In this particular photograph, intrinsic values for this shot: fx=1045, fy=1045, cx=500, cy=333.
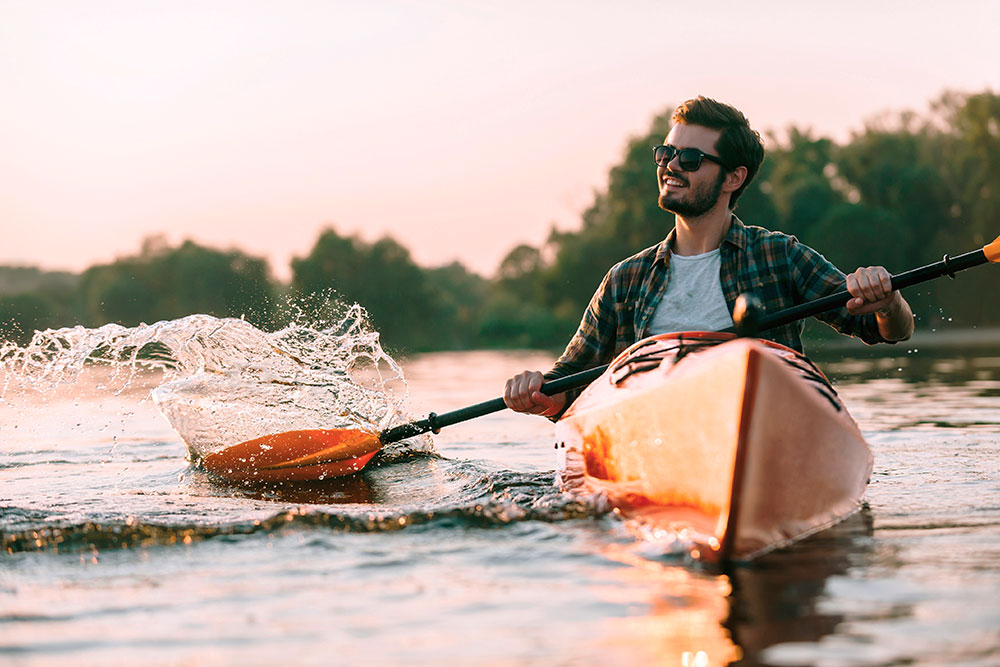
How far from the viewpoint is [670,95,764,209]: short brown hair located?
441 cm

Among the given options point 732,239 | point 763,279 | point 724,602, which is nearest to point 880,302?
point 763,279

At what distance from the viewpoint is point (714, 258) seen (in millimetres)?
4375

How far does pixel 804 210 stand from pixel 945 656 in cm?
3726

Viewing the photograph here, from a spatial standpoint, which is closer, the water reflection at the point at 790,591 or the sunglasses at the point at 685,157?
the water reflection at the point at 790,591

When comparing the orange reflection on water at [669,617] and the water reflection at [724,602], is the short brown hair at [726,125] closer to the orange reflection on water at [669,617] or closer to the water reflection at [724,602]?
the water reflection at [724,602]

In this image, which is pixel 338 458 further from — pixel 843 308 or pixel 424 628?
pixel 424 628

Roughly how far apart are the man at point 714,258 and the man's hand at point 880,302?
15mm

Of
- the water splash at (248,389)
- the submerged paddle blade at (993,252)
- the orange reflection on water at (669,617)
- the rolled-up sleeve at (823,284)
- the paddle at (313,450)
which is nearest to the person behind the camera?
the orange reflection on water at (669,617)

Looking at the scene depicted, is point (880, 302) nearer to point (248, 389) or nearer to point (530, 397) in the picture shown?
point (530, 397)

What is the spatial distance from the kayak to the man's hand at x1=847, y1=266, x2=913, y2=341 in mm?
372

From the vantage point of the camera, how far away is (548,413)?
4.77m

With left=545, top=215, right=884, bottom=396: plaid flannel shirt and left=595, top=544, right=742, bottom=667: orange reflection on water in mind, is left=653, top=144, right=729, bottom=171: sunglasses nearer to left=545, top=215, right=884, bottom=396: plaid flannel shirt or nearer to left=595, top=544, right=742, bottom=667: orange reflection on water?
left=545, top=215, right=884, bottom=396: plaid flannel shirt

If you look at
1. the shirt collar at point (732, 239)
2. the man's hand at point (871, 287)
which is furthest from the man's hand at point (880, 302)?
the shirt collar at point (732, 239)

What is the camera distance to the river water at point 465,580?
233cm
